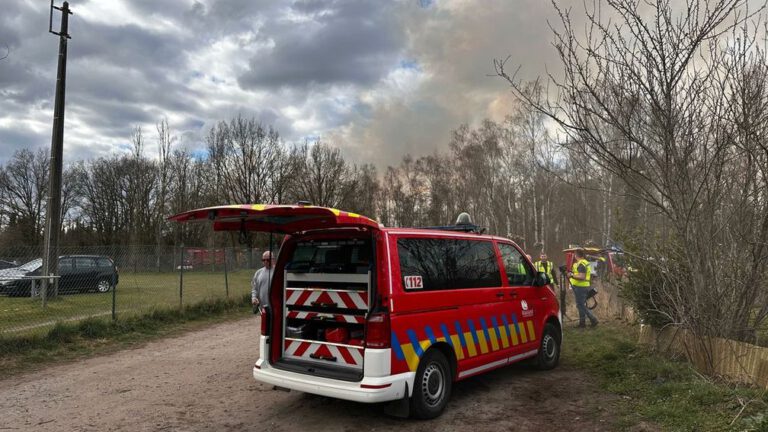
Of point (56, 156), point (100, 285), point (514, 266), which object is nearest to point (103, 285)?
point (100, 285)

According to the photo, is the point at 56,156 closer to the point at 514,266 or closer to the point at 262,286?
the point at 262,286

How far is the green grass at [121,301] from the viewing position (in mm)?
9836

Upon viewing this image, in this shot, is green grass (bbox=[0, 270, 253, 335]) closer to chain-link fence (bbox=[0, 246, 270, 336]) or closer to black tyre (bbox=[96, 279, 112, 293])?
chain-link fence (bbox=[0, 246, 270, 336])

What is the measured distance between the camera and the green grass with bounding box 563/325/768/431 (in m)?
4.53

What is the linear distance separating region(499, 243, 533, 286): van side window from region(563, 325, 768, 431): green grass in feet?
5.08

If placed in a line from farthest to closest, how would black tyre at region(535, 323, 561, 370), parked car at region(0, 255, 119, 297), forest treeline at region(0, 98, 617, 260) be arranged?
forest treeline at region(0, 98, 617, 260)
parked car at region(0, 255, 119, 297)
black tyre at region(535, 323, 561, 370)

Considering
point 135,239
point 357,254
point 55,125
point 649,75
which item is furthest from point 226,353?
point 135,239

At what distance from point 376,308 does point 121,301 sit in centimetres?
991

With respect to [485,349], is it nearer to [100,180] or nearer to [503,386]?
[503,386]

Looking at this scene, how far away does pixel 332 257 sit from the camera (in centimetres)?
540

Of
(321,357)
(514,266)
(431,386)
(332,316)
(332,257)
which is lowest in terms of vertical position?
(431,386)

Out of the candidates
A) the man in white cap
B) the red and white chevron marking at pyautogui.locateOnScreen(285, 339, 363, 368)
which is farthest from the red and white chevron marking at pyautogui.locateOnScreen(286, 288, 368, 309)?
the man in white cap

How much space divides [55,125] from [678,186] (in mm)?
15339

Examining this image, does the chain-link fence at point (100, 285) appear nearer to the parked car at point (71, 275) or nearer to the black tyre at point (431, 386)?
the parked car at point (71, 275)
